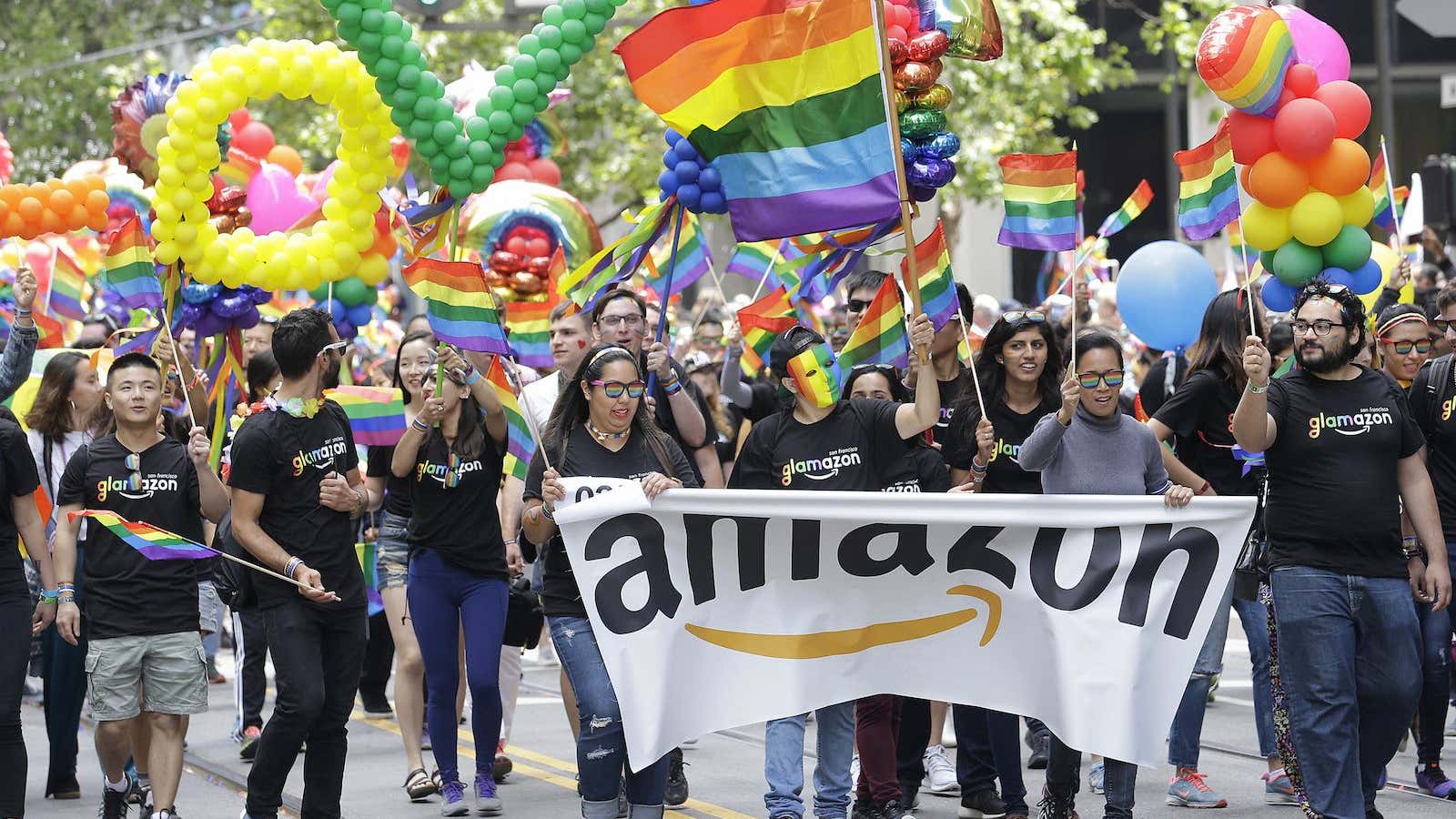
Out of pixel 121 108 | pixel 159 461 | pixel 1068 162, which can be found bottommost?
pixel 159 461

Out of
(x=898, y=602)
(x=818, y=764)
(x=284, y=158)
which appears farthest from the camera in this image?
(x=284, y=158)

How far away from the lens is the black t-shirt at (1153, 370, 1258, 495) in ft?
26.5

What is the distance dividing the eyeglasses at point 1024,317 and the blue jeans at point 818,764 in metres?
1.77

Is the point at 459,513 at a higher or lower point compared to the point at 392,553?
higher

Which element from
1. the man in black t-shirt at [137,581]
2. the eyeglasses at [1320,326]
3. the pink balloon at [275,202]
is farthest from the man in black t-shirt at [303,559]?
the pink balloon at [275,202]

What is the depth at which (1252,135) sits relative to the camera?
8047 millimetres

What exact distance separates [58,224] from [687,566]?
517 cm

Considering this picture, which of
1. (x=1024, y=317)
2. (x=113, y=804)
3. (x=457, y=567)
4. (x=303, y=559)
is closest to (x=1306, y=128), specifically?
(x=1024, y=317)

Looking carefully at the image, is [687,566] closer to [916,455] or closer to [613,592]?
[613,592]

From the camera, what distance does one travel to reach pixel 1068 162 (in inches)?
305

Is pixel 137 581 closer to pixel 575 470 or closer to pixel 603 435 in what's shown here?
pixel 575 470

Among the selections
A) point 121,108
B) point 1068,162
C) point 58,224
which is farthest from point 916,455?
point 121,108

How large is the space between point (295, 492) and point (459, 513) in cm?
119

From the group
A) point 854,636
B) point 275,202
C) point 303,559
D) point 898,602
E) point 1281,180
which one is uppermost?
point 275,202
